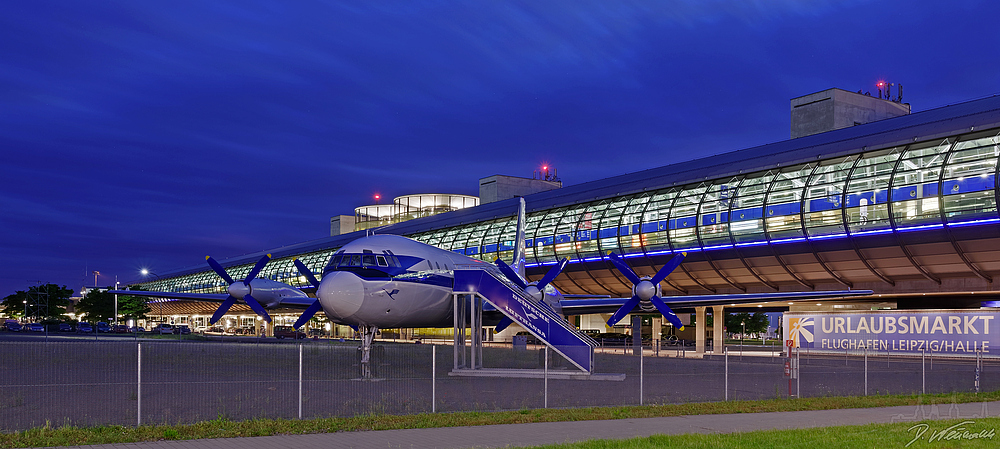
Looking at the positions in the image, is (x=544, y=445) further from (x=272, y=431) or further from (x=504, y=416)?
(x=272, y=431)

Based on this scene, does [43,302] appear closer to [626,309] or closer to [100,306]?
[100,306]

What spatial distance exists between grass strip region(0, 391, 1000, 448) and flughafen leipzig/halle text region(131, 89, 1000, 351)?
21753 mm

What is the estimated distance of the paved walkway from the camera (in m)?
14.2

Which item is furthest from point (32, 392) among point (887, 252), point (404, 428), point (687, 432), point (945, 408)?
point (887, 252)

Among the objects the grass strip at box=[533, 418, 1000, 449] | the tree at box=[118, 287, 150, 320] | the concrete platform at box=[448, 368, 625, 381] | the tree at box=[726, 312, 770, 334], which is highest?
the grass strip at box=[533, 418, 1000, 449]

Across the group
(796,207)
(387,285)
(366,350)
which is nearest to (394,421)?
(366,350)

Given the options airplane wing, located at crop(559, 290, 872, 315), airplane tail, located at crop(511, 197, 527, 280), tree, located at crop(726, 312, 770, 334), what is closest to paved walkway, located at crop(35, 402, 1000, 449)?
airplane wing, located at crop(559, 290, 872, 315)

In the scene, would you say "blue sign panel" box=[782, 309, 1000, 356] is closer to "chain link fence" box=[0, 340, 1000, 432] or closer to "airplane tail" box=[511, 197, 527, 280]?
"chain link fence" box=[0, 340, 1000, 432]

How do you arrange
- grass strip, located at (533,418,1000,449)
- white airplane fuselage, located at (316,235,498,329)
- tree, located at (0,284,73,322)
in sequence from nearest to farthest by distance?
1. grass strip, located at (533,418,1000,449)
2. white airplane fuselage, located at (316,235,498,329)
3. tree, located at (0,284,73,322)

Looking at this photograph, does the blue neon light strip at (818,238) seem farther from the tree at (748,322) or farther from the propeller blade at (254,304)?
the tree at (748,322)

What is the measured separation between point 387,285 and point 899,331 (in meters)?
30.5

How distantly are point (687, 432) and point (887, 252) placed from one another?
33564mm

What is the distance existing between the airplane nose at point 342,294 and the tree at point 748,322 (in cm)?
11960

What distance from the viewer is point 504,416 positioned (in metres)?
17.9
